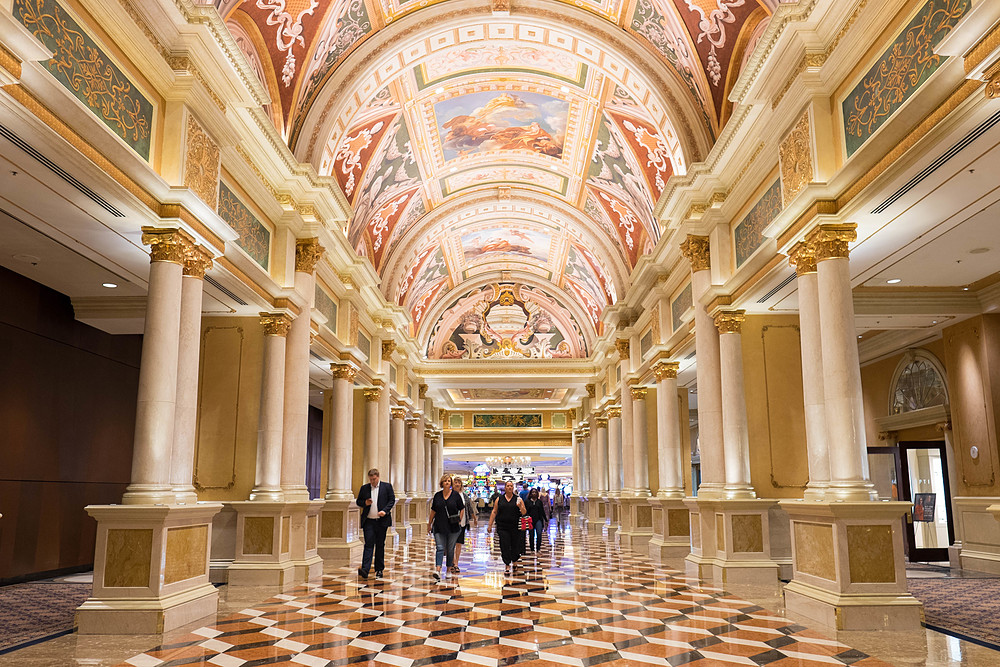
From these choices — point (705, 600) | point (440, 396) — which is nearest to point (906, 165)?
point (705, 600)

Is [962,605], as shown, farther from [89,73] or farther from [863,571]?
[89,73]

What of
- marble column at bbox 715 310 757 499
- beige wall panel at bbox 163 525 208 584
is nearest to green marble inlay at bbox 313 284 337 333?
beige wall panel at bbox 163 525 208 584

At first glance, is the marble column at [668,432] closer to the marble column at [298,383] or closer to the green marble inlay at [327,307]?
the green marble inlay at [327,307]

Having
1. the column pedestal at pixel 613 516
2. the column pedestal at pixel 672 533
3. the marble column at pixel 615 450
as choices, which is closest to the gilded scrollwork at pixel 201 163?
the column pedestal at pixel 672 533

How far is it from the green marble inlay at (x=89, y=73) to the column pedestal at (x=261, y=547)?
5253 millimetres

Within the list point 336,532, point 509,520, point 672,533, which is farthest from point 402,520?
point 509,520

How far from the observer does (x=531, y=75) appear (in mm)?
14938

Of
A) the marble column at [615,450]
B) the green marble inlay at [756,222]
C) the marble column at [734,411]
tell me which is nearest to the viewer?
the green marble inlay at [756,222]

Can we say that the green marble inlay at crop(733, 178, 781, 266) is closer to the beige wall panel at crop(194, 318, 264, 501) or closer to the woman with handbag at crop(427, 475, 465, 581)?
the woman with handbag at crop(427, 475, 465, 581)

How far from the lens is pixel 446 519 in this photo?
441 inches

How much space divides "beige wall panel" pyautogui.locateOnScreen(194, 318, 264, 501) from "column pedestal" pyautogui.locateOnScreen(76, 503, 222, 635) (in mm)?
3940

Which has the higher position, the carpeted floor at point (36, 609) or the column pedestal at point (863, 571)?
the column pedestal at point (863, 571)

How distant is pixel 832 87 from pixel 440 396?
2743 cm

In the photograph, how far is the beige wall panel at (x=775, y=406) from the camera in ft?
36.7
